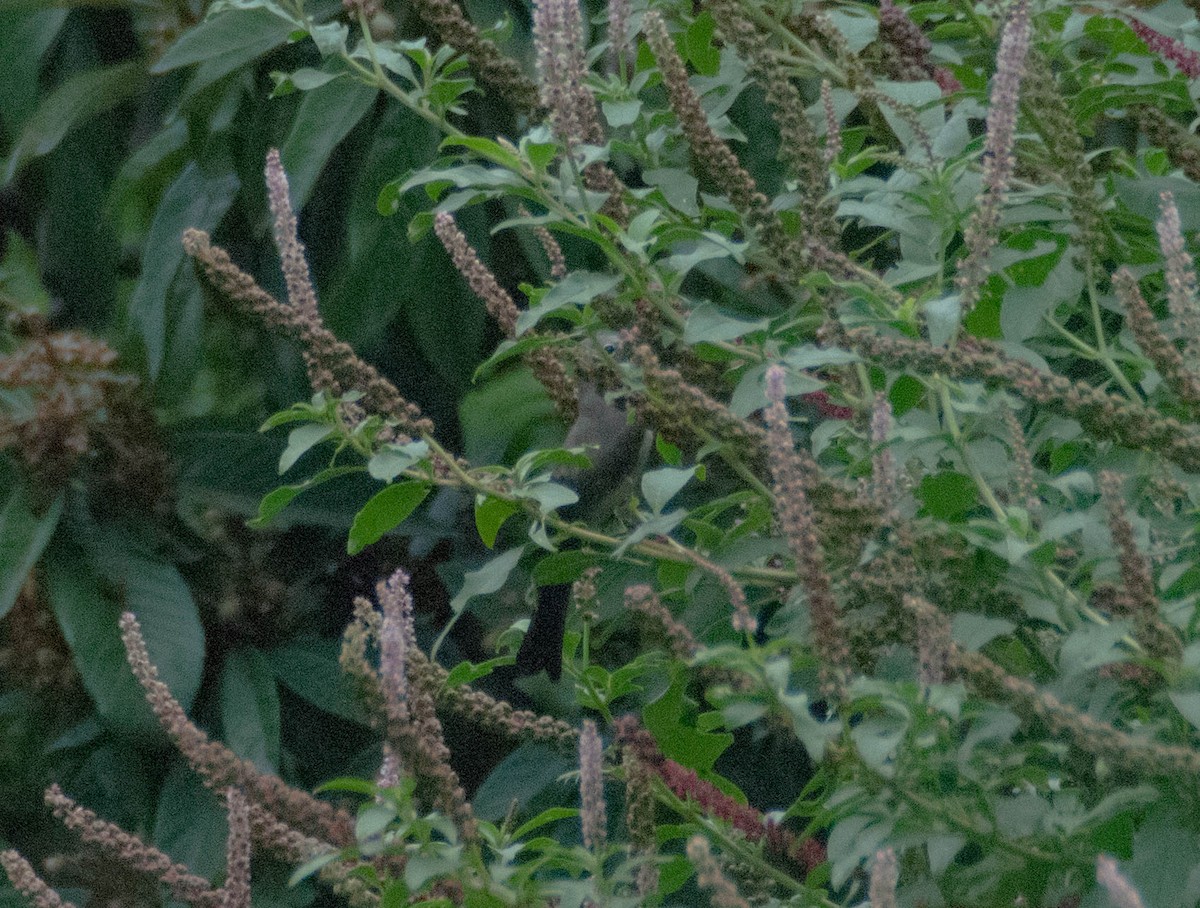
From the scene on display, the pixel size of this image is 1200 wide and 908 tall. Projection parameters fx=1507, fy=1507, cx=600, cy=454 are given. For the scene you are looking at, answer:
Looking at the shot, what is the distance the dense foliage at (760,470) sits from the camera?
67 centimetres

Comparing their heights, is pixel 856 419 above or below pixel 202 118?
Answer: below


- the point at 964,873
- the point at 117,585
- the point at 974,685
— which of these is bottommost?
the point at 117,585

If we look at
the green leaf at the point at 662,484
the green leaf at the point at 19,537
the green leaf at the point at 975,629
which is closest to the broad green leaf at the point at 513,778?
the green leaf at the point at 19,537

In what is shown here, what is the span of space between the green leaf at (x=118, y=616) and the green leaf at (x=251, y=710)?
7 centimetres

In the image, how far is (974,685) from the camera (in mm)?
650

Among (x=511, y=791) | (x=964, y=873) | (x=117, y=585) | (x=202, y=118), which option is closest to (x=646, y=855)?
(x=964, y=873)

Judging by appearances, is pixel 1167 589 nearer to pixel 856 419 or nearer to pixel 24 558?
pixel 856 419

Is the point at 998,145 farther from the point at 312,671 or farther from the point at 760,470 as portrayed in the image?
the point at 312,671

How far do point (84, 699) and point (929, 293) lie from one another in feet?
4.55

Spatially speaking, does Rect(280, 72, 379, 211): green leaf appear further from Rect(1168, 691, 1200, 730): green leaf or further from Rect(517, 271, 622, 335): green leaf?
Rect(1168, 691, 1200, 730): green leaf

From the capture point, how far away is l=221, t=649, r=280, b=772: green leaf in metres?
1.71

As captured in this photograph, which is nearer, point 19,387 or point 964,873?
point 964,873

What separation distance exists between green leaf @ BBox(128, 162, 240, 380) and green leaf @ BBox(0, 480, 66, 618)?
0.21 meters

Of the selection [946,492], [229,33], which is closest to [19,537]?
[229,33]
